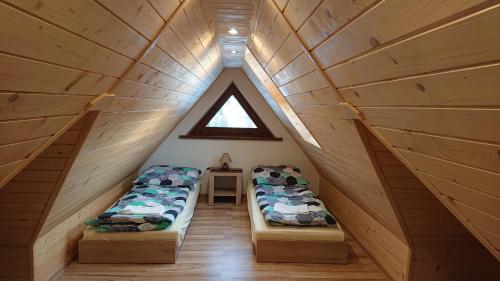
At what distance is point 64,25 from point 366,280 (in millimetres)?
2672

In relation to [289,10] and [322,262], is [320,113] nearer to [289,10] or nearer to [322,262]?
[289,10]

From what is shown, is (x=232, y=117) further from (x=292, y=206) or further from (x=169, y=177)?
(x=292, y=206)

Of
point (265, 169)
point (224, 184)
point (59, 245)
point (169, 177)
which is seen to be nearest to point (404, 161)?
point (59, 245)

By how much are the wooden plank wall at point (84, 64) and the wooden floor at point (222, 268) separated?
1.91 feet

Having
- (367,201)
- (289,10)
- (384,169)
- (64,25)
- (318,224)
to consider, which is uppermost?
(289,10)

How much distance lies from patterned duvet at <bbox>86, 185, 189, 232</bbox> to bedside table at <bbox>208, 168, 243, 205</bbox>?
0.70 m

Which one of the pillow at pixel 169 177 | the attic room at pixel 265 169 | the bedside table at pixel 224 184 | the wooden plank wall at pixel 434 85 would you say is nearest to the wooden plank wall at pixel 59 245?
the attic room at pixel 265 169

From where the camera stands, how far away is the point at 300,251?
9.50ft

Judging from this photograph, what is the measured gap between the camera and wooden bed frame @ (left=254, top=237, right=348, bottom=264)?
2.89 metres

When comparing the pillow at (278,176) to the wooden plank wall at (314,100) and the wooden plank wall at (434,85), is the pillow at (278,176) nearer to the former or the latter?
the wooden plank wall at (314,100)

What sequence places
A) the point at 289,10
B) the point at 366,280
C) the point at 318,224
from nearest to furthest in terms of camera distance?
the point at 289,10 < the point at 366,280 < the point at 318,224

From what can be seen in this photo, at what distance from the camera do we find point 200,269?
2.75 metres

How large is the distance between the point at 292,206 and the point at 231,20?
6.53 feet

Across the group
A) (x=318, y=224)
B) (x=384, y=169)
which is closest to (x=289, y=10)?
(x=384, y=169)
